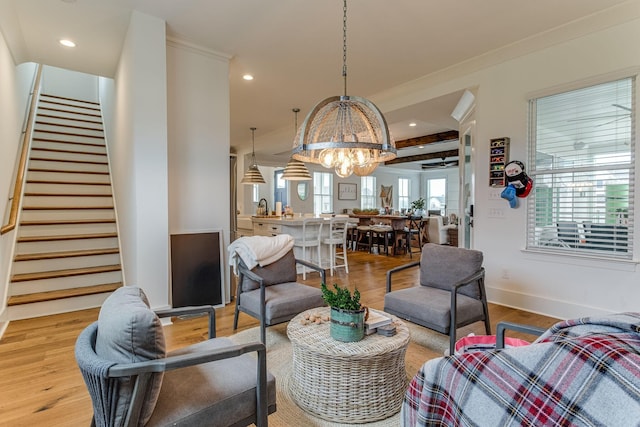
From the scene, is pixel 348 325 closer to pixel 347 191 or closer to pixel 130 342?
pixel 130 342

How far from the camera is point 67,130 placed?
18.9 feet

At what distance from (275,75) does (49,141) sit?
400 centimetres

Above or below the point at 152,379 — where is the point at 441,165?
above

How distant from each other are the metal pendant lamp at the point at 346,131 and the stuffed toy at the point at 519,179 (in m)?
1.94

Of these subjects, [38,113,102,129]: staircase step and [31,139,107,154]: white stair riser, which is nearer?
[31,139,107,154]: white stair riser

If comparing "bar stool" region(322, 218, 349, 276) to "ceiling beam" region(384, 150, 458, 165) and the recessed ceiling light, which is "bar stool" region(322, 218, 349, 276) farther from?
"ceiling beam" region(384, 150, 458, 165)

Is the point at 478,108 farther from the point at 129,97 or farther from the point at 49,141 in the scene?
the point at 49,141

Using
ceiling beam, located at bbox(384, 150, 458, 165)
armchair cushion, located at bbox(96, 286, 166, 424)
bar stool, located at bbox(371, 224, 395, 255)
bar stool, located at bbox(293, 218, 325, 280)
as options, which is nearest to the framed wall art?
ceiling beam, located at bbox(384, 150, 458, 165)

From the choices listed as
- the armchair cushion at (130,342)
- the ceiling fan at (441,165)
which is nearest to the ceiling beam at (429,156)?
the ceiling fan at (441,165)

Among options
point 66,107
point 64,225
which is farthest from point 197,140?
point 66,107

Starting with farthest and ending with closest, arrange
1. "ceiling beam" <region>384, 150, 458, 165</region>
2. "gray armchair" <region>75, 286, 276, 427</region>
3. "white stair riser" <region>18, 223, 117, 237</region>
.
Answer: "ceiling beam" <region>384, 150, 458, 165</region> < "white stair riser" <region>18, 223, 117, 237</region> < "gray armchair" <region>75, 286, 276, 427</region>

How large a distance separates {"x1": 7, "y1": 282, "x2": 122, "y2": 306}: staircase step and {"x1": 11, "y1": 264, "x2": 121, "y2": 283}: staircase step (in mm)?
166

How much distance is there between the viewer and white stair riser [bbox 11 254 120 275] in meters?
3.66

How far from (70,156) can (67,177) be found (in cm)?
53
